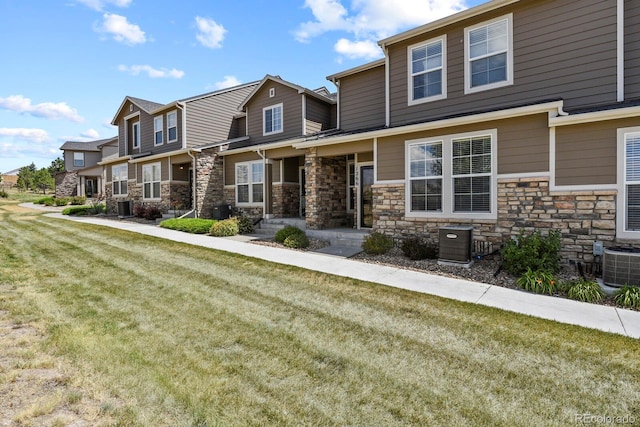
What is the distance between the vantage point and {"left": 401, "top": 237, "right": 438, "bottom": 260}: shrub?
Answer: 8070mm

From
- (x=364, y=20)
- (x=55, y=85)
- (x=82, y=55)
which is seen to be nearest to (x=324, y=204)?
(x=364, y=20)

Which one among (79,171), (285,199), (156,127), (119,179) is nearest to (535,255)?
(285,199)

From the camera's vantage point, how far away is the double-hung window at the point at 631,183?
621 cm

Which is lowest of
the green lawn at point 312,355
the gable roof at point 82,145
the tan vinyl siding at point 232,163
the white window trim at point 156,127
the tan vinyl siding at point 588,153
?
the green lawn at point 312,355

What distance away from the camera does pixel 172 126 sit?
18.1 m

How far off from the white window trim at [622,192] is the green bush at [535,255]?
1046mm

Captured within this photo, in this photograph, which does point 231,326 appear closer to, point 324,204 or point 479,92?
point 324,204

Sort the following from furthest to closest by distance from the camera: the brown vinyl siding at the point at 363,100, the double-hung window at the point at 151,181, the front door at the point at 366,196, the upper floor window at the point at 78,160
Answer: the upper floor window at the point at 78,160 → the double-hung window at the point at 151,181 → the brown vinyl siding at the point at 363,100 → the front door at the point at 366,196

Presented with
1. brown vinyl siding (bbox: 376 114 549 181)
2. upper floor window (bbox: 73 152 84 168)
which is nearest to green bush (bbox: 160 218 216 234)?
brown vinyl siding (bbox: 376 114 549 181)

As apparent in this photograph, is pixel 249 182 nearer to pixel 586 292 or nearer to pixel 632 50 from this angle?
pixel 586 292

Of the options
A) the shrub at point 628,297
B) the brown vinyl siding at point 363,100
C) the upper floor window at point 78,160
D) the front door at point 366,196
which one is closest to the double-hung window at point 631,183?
the shrub at point 628,297

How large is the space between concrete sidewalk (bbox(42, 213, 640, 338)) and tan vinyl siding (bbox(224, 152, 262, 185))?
21.6 ft

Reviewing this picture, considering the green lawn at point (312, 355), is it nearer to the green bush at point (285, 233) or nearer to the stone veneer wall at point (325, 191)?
the green bush at point (285, 233)

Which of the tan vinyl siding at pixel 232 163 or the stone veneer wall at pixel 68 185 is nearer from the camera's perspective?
the tan vinyl siding at pixel 232 163
